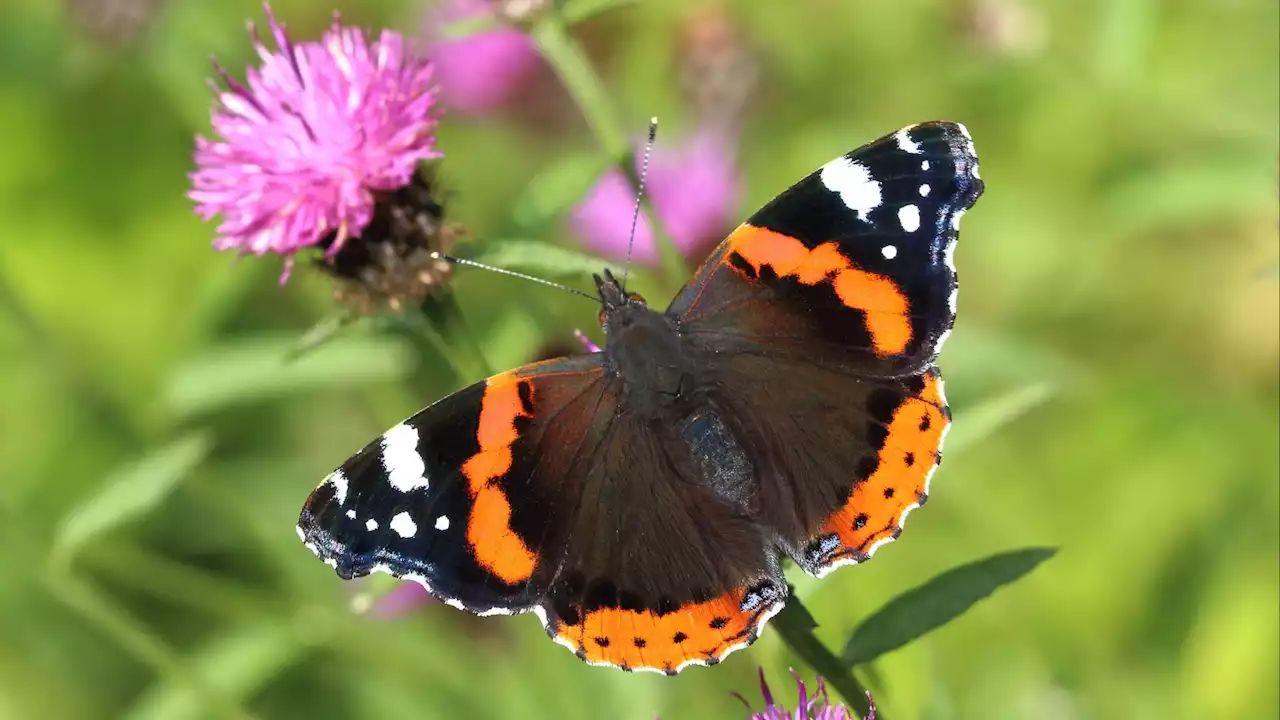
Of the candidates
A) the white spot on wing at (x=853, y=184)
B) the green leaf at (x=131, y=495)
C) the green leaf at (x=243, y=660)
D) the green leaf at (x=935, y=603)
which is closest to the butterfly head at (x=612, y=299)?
the white spot on wing at (x=853, y=184)

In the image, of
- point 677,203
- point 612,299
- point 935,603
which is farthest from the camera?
point 677,203

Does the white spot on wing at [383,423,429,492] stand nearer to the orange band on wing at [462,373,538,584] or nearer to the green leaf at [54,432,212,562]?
the orange band on wing at [462,373,538,584]

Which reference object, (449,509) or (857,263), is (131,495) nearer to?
(449,509)

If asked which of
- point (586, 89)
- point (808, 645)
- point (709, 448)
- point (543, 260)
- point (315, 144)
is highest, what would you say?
point (315, 144)

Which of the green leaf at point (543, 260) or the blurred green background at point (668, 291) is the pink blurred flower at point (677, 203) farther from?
the green leaf at point (543, 260)

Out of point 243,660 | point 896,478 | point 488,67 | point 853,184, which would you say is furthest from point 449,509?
point 488,67
